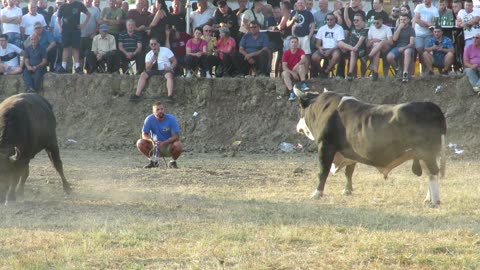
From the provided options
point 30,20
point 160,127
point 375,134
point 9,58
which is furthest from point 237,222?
point 9,58

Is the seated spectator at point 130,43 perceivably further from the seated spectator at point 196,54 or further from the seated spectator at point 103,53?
the seated spectator at point 196,54

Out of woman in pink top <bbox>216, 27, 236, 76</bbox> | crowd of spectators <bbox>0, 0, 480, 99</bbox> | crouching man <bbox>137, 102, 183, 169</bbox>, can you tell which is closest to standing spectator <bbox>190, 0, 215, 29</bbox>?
crowd of spectators <bbox>0, 0, 480, 99</bbox>

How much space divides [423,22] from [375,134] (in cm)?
835

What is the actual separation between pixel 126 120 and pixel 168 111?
1051 mm

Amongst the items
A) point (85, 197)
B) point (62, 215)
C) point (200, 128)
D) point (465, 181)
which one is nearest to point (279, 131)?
point (200, 128)

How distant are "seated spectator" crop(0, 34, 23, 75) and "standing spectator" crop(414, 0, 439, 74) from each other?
366 inches

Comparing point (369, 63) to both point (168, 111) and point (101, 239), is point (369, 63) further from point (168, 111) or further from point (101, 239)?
point (101, 239)

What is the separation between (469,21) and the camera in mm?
21281

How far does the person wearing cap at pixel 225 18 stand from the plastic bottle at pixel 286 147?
109 inches

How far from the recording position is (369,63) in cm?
2320

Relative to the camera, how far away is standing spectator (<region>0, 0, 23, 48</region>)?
24.0 meters

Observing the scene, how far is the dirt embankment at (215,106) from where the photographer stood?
2266 cm

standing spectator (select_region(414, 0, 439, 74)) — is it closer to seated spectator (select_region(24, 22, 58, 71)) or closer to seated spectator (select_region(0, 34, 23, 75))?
seated spectator (select_region(24, 22, 58, 71))

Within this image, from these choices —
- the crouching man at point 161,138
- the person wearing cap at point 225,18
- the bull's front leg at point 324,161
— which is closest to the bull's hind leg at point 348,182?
the bull's front leg at point 324,161
